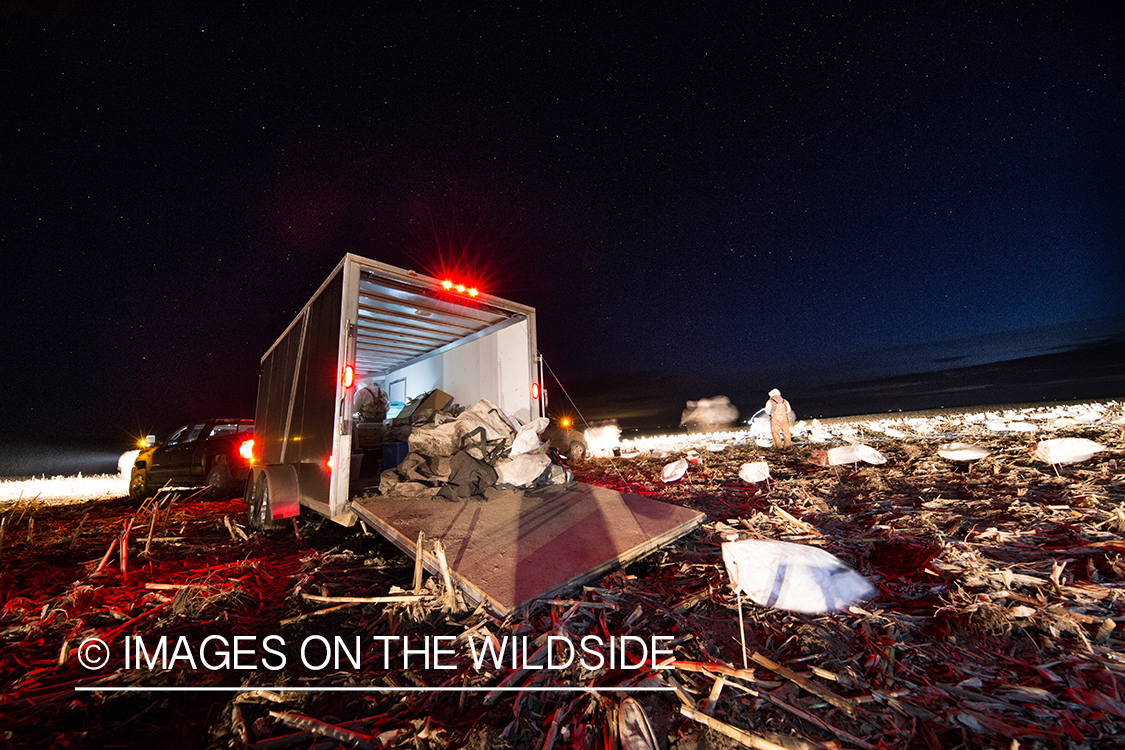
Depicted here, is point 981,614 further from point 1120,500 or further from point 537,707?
point 1120,500

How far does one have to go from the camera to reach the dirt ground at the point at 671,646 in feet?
4.42

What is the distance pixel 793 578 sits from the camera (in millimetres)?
2121

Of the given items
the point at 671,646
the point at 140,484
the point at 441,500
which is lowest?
the point at 671,646

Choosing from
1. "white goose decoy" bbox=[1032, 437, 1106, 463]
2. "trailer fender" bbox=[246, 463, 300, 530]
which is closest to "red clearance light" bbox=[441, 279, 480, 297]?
"trailer fender" bbox=[246, 463, 300, 530]

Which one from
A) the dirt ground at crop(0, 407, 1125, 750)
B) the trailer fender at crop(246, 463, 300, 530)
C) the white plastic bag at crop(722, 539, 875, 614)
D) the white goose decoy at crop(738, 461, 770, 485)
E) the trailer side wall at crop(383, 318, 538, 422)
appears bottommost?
the dirt ground at crop(0, 407, 1125, 750)

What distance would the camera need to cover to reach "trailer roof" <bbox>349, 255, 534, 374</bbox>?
4391mm

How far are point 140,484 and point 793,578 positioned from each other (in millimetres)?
12921

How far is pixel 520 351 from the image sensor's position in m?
6.05

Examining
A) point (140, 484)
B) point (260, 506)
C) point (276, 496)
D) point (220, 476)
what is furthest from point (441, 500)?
point (140, 484)

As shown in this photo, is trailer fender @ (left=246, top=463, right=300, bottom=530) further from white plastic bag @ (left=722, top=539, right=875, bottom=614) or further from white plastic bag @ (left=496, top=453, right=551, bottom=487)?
white plastic bag @ (left=722, top=539, right=875, bottom=614)

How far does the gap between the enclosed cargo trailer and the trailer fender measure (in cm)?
1

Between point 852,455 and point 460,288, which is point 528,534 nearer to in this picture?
point 460,288

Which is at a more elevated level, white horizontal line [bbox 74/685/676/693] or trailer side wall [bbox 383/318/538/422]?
trailer side wall [bbox 383/318/538/422]

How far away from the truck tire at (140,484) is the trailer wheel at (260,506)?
600cm
